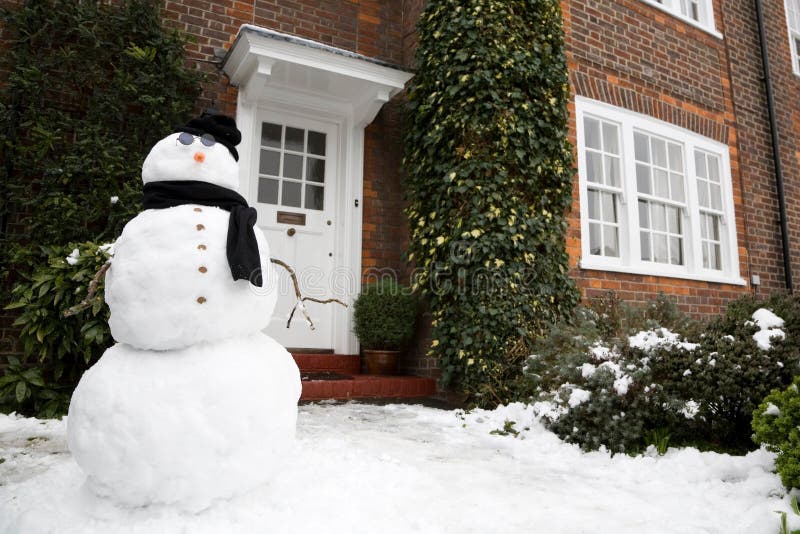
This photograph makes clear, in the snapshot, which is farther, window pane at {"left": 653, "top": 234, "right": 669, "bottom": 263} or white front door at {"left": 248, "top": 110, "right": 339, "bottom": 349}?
window pane at {"left": 653, "top": 234, "right": 669, "bottom": 263}

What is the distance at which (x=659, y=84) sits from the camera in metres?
7.05

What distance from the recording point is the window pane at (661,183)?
6.94 meters

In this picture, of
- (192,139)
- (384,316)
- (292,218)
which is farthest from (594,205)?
(192,139)

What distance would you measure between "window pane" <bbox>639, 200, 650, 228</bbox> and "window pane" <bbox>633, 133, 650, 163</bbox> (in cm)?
61

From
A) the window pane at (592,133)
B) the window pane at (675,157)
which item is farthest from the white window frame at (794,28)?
the window pane at (592,133)

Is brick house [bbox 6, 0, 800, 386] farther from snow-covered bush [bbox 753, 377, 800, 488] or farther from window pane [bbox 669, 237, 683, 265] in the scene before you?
snow-covered bush [bbox 753, 377, 800, 488]

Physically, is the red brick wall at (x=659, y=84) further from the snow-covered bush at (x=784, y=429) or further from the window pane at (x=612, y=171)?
the snow-covered bush at (x=784, y=429)

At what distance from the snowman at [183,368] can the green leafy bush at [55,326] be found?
6.46 ft

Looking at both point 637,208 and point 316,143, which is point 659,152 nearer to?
point 637,208

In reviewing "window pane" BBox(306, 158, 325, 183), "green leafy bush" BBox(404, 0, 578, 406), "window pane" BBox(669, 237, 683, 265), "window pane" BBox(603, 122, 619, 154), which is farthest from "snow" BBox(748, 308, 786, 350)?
"window pane" BBox(306, 158, 325, 183)

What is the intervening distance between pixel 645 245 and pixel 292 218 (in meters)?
4.51

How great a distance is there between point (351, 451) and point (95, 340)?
2.21m

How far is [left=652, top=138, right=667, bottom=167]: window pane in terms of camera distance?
7.00m

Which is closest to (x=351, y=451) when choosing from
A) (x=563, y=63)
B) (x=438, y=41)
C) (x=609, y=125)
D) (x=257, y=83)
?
(x=257, y=83)
